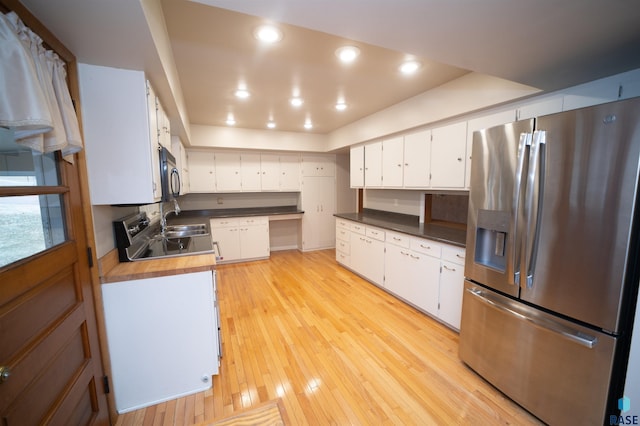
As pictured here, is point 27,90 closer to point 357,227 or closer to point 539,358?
point 539,358

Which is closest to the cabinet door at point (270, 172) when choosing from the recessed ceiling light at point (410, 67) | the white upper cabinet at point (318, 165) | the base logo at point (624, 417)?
the white upper cabinet at point (318, 165)

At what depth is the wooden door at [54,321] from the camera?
0.87 meters

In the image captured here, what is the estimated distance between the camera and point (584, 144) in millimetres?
1310

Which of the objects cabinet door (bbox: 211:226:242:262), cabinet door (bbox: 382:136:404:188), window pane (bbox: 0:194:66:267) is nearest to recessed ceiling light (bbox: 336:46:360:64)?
cabinet door (bbox: 382:136:404:188)

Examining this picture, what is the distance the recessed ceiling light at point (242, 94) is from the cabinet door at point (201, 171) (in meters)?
2.09

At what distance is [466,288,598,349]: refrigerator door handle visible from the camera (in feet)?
4.37

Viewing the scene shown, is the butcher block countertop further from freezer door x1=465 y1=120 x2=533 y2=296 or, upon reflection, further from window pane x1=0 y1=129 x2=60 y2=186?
freezer door x1=465 y1=120 x2=533 y2=296

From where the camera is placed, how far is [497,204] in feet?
5.57

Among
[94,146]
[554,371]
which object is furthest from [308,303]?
[94,146]

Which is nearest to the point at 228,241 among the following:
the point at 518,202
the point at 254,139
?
the point at 254,139

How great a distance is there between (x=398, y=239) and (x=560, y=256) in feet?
5.67

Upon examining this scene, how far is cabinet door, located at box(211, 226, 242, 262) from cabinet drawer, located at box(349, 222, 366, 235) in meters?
2.22

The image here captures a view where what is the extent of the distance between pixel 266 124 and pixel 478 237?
3707 mm

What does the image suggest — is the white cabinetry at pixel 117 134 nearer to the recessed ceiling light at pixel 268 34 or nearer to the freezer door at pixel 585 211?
the recessed ceiling light at pixel 268 34
